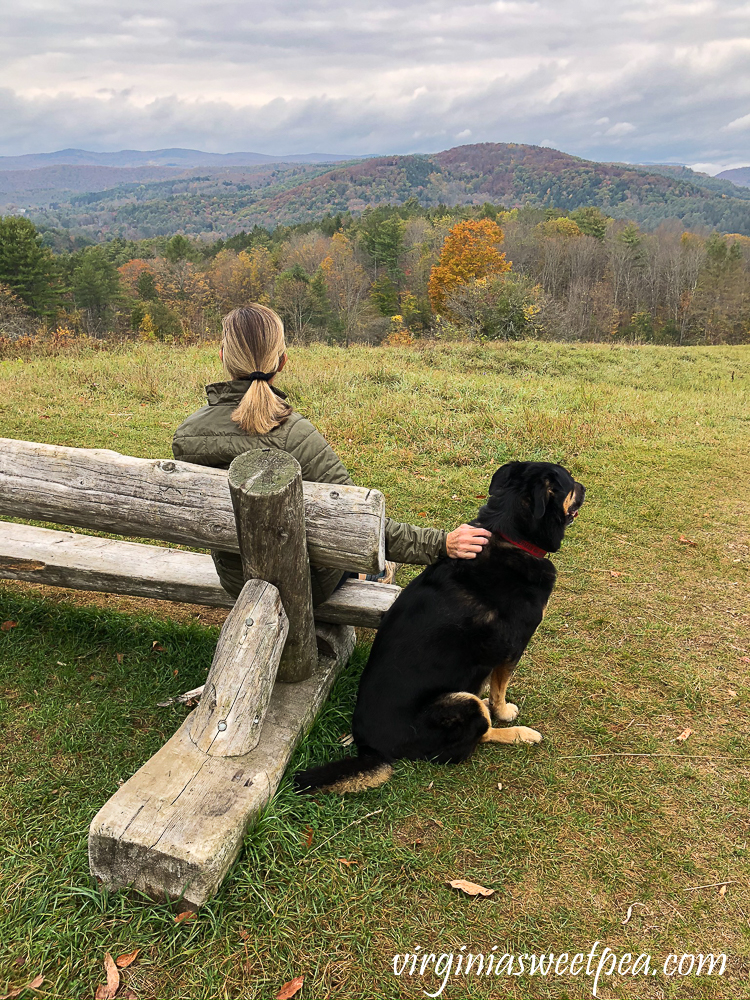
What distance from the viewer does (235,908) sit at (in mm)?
2391

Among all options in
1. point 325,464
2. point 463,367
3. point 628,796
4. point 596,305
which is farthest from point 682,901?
point 596,305

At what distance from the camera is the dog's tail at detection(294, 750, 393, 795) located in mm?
2867

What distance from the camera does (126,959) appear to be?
7.17 feet

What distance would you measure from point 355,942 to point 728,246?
86965 millimetres

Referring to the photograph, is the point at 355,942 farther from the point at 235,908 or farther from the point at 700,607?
the point at 700,607

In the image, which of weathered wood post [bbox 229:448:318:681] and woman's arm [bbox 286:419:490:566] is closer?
weathered wood post [bbox 229:448:318:681]

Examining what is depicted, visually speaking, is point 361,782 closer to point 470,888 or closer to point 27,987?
point 470,888

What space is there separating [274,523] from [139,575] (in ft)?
5.23

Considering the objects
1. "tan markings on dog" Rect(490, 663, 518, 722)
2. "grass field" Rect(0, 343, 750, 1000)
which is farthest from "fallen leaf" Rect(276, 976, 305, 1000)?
"tan markings on dog" Rect(490, 663, 518, 722)

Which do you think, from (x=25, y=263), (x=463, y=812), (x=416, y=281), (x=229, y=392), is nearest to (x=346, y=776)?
(x=463, y=812)

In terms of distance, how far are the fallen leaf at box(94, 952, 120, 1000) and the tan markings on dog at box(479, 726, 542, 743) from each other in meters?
2.07

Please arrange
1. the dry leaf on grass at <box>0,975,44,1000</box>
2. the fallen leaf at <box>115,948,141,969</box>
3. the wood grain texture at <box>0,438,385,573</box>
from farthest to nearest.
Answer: the wood grain texture at <box>0,438,385,573</box>, the fallen leaf at <box>115,948,141,969</box>, the dry leaf on grass at <box>0,975,44,1000</box>

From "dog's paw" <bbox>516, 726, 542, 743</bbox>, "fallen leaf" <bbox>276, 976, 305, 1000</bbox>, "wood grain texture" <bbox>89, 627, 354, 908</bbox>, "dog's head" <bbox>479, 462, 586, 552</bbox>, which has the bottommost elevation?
"dog's paw" <bbox>516, 726, 542, 743</bbox>

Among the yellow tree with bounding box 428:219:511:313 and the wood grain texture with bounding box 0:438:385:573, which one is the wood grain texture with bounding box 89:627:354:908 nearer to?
the wood grain texture with bounding box 0:438:385:573
